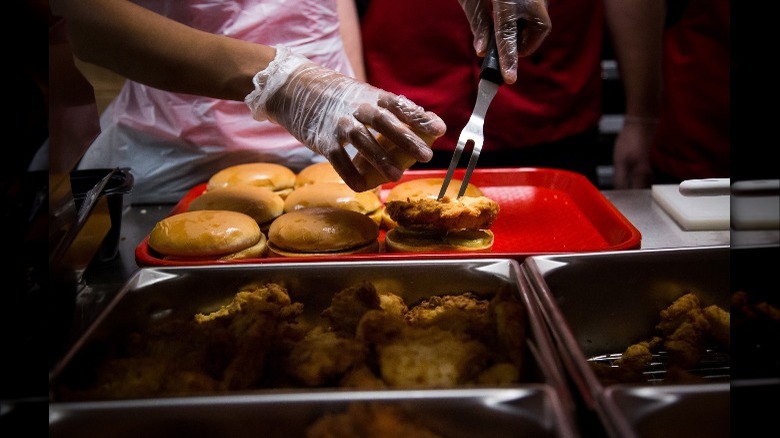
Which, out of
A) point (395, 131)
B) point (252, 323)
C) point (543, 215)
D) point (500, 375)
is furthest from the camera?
point (543, 215)

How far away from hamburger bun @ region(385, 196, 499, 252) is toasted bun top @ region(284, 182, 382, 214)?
0.18m

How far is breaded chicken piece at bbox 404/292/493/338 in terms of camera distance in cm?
114

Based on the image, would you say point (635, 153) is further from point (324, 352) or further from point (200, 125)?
point (324, 352)

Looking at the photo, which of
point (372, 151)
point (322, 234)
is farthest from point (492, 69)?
point (322, 234)

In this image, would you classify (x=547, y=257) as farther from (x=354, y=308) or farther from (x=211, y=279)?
(x=211, y=279)

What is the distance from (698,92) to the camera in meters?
2.97

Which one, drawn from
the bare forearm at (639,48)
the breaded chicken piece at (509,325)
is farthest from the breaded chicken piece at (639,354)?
the bare forearm at (639,48)

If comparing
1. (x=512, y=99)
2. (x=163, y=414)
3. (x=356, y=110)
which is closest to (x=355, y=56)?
(x=512, y=99)

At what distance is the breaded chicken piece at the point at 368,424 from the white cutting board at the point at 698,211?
1.51 meters

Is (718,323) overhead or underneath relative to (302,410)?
underneath

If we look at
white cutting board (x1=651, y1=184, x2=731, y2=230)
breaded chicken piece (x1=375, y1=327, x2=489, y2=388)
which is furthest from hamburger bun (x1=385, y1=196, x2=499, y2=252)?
breaded chicken piece (x1=375, y1=327, x2=489, y2=388)

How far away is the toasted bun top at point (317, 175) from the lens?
247 cm

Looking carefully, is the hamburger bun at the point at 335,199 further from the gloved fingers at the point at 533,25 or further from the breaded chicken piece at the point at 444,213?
the gloved fingers at the point at 533,25

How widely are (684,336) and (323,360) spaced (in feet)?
2.49
